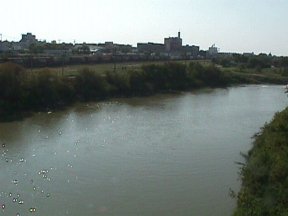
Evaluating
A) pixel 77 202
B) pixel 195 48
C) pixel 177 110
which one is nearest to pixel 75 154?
pixel 77 202

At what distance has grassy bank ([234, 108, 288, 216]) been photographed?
8680 millimetres

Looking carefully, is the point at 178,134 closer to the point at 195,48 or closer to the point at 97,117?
the point at 97,117

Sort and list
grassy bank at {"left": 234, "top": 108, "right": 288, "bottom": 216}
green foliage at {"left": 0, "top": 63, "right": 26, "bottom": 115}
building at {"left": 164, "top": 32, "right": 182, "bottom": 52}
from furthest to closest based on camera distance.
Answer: building at {"left": 164, "top": 32, "right": 182, "bottom": 52}, green foliage at {"left": 0, "top": 63, "right": 26, "bottom": 115}, grassy bank at {"left": 234, "top": 108, "right": 288, "bottom": 216}

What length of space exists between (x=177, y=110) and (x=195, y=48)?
250ft

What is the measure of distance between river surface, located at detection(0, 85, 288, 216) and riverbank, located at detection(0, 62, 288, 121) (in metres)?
1.58

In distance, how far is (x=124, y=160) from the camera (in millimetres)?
14805

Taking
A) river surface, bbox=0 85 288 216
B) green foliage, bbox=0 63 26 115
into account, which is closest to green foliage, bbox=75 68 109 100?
river surface, bbox=0 85 288 216

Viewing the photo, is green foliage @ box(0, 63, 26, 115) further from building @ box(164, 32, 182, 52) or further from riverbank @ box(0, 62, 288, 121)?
building @ box(164, 32, 182, 52)

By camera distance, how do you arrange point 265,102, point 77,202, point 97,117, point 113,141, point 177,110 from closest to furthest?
point 77,202
point 113,141
point 97,117
point 177,110
point 265,102

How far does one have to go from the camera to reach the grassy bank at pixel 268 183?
868cm

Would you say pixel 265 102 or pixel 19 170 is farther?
pixel 265 102

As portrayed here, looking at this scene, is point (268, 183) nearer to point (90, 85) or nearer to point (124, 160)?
point (124, 160)

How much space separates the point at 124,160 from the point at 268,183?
18.9 ft

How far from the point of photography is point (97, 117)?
2288 centimetres
